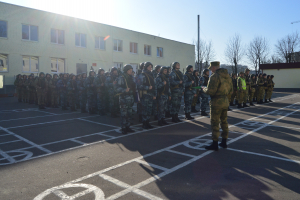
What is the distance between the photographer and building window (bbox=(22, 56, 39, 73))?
22922mm

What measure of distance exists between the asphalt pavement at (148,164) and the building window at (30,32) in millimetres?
18154

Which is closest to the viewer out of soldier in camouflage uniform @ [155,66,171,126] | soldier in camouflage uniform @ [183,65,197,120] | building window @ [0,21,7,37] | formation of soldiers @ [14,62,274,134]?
formation of soldiers @ [14,62,274,134]

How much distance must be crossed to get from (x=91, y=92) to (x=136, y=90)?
14.8 ft

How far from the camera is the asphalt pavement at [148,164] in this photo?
11.8 ft

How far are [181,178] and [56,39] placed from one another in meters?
24.5

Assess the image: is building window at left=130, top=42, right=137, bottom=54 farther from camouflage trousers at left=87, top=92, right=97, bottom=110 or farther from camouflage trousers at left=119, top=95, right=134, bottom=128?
camouflage trousers at left=119, top=95, right=134, bottom=128

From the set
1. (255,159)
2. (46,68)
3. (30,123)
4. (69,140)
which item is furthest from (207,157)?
(46,68)

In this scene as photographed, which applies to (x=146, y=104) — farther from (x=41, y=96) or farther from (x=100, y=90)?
(x=41, y=96)

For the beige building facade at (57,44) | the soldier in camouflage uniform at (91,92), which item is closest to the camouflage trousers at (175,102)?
Result: the soldier in camouflage uniform at (91,92)

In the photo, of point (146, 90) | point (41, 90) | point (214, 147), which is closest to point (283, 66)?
point (41, 90)

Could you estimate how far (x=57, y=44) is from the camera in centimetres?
2467

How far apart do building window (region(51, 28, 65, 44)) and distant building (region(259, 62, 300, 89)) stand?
30.5 metres

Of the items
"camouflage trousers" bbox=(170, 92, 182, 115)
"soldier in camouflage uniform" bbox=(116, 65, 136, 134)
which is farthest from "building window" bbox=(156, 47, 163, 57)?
"soldier in camouflage uniform" bbox=(116, 65, 136, 134)

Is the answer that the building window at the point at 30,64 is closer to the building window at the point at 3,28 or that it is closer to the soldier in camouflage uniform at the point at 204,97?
the building window at the point at 3,28
